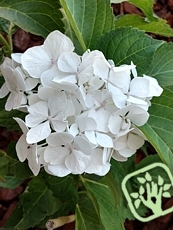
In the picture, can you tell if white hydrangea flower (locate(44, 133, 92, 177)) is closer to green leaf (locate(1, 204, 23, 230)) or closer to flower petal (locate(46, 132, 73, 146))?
flower petal (locate(46, 132, 73, 146))

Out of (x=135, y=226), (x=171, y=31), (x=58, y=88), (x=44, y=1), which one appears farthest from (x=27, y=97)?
(x=135, y=226)

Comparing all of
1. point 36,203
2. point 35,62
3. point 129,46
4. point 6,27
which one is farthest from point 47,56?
point 36,203

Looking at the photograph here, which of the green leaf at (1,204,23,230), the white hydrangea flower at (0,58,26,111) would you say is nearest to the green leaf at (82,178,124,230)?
the green leaf at (1,204,23,230)

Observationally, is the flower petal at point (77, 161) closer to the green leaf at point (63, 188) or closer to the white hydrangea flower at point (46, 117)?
the white hydrangea flower at point (46, 117)

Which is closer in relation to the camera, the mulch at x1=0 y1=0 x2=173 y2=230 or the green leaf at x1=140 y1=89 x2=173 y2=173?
the green leaf at x1=140 y1=89 x2=173 y2=173

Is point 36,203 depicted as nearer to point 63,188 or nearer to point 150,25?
point 63,188

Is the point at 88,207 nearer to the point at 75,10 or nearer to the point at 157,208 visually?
the point at 157,208
